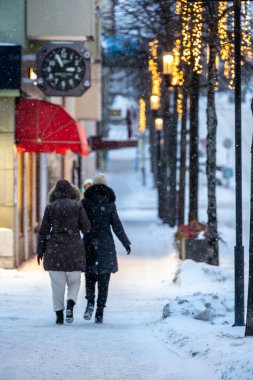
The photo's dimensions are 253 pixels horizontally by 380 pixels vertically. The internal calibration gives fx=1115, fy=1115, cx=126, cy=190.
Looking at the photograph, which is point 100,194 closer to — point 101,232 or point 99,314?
point 101,232

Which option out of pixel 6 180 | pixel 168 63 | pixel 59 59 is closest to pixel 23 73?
pixel 59 59

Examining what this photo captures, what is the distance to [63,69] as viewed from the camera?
23172mm

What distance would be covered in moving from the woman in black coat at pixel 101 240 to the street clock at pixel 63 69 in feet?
30.7

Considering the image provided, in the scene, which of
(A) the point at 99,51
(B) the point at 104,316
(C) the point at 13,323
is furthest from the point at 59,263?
(A) the point at 99,51

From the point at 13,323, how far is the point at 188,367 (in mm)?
4386

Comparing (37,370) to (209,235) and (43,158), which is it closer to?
(209,235)

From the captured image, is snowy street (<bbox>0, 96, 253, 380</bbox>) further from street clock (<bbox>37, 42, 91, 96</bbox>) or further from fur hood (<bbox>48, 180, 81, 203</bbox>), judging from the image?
street clock (<bbox>37, 42, 91, 96</bbox>)

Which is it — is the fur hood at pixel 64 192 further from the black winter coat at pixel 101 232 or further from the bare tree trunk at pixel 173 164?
the bare tree trunk at pixel 173 164

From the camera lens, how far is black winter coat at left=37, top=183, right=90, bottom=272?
1355cm

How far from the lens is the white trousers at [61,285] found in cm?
1361

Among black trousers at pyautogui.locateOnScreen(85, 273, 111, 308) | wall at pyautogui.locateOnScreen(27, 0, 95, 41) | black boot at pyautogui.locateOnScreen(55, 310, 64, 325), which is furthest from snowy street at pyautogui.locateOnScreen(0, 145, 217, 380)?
wall at pyautogui.locateOnScreen(27, 0, 95, 41)

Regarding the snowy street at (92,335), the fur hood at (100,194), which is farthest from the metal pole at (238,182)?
the fur hood at (100,194)

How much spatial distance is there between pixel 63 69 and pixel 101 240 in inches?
386

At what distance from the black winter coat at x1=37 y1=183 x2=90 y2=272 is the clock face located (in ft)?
31.9
